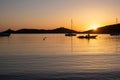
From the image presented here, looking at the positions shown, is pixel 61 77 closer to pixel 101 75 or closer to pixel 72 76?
pixel 72 76

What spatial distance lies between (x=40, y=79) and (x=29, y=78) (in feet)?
2.44

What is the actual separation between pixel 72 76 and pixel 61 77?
880 mm

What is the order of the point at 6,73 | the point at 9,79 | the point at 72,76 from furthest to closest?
the point at 6,73, the point at 72,76, the point at 9,79

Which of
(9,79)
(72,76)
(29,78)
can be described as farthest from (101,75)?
(9,79)

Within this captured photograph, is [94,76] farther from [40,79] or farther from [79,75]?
[40,79]

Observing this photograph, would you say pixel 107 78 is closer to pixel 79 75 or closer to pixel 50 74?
pixel 79 75

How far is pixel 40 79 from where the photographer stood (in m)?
18.2

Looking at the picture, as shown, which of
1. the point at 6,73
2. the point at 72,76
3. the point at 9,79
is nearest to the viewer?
the point at 9,79

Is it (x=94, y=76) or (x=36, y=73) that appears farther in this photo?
(x=36, y=73)

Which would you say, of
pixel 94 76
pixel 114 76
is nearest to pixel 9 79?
pixel 94 76

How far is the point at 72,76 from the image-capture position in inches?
758

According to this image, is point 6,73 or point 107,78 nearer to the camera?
point 107,78

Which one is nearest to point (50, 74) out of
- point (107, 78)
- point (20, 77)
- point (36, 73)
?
point (36, 73)

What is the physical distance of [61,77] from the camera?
61.6 ft
